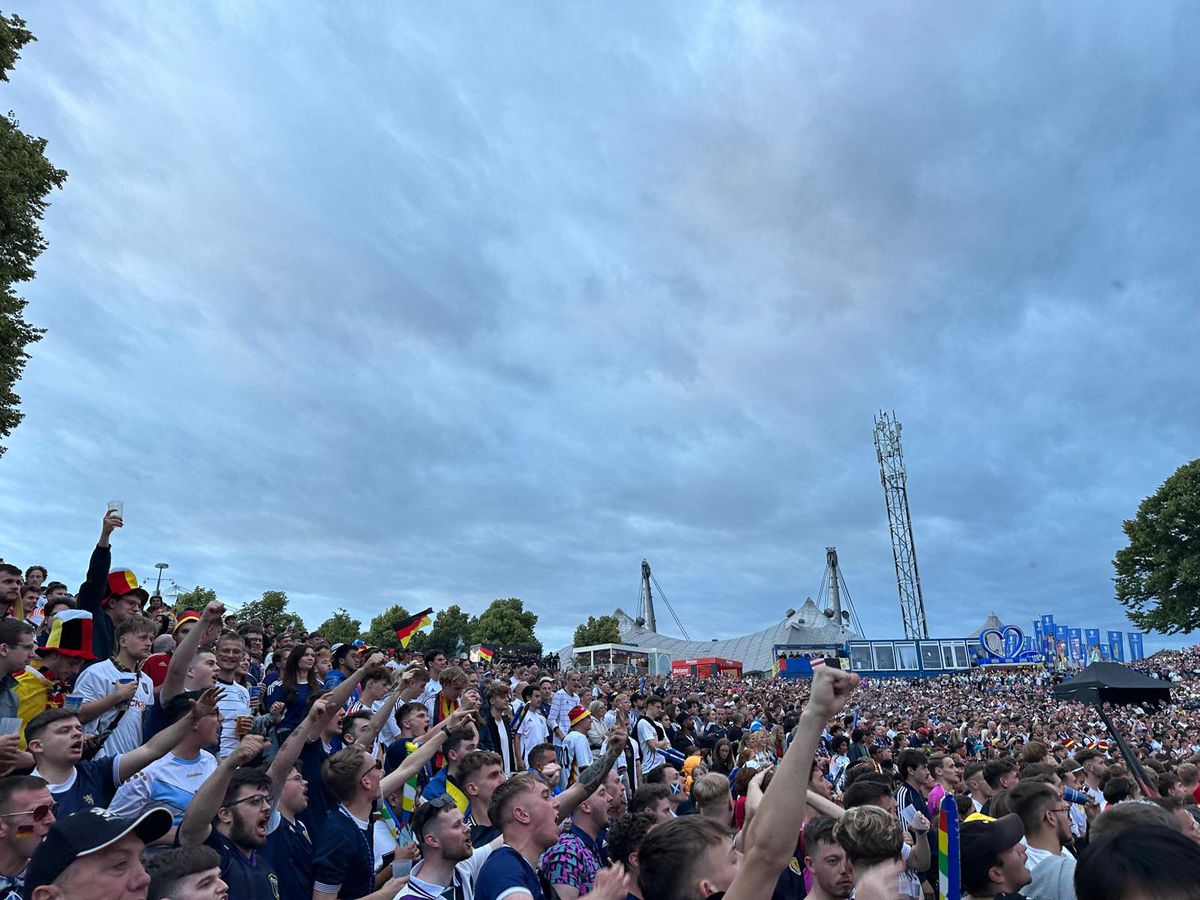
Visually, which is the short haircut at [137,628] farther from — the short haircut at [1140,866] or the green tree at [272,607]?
the green tree at [272,607]

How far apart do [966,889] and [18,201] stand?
802 inches

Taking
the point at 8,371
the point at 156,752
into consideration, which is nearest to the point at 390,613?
the point at 8,371

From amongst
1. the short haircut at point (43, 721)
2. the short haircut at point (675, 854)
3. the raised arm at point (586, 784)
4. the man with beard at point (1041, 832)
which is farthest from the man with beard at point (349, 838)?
the man with beard at point (1041, 832)

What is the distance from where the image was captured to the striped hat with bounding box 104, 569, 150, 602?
29.3 ft

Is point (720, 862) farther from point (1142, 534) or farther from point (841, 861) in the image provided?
point (1142, 534)

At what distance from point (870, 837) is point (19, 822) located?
13.6 feet

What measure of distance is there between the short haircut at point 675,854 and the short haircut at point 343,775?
2.84 m

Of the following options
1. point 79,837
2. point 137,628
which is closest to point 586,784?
point 79,837

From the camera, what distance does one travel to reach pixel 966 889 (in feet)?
15.2

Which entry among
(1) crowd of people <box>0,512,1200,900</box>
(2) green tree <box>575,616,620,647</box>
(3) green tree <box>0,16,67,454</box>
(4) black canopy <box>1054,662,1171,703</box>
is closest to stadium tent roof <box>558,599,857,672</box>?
(2) green tree <box>575,616,620,647</box>

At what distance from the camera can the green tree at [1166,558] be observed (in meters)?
58.0

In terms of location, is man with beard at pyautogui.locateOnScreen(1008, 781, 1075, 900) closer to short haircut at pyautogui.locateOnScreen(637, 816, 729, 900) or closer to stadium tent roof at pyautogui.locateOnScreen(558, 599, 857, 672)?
short haircut at pyautogui.locateOnScreen(637, 816, 729, 900)

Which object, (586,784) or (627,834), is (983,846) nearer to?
(627,834)

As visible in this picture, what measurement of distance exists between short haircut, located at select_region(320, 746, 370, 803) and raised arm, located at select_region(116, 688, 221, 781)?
932 millimetres
